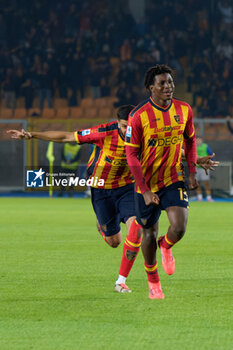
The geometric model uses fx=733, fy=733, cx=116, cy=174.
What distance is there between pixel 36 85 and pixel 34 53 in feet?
5.79

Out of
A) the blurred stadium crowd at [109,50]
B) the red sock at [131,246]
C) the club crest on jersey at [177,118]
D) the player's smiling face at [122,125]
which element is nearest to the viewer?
the club crest on jersey at [177,118]

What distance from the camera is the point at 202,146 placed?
833 inches

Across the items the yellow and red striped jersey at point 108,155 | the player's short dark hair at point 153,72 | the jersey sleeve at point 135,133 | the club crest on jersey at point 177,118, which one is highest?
the player's short dark hair at point 153,72

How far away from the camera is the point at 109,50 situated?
1188 inches

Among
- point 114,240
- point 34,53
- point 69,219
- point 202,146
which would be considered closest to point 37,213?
point 69,219

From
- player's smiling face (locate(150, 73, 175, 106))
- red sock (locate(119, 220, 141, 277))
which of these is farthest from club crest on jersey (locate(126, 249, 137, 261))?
player's smiling face (locate(150, 73, 175, 106))

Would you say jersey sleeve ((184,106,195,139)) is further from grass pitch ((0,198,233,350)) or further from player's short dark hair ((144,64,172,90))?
grass pitch ((0,198,233,350))

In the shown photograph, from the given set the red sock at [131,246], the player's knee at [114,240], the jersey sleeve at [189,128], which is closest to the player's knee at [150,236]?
the red sock at [131,246]

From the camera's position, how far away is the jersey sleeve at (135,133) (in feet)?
19.7

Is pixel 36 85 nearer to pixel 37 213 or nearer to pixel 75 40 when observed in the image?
pixel 75 40

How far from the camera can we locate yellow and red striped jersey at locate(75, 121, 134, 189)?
24.4ft

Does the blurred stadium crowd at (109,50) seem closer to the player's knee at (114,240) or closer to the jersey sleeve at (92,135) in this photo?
the player's knee at (114,240)

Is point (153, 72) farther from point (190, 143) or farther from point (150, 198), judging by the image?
point (150, 198)

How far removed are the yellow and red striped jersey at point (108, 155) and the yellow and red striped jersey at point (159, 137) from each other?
1.25 m
